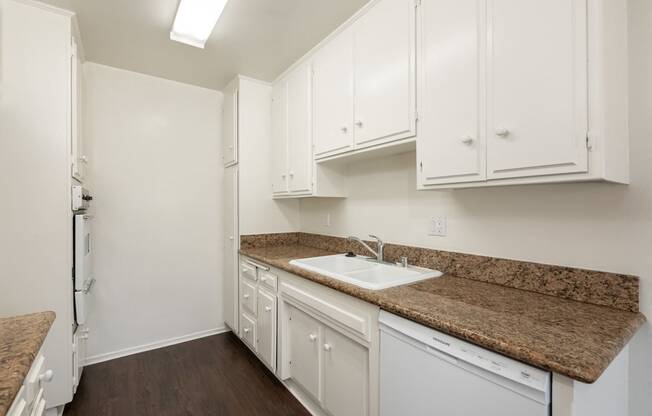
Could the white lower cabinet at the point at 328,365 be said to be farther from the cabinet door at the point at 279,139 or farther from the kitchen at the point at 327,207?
the cabinet door at the point at 279,139

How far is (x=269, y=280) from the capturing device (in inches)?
84.7

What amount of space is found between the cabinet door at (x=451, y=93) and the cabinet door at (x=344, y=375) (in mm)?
900

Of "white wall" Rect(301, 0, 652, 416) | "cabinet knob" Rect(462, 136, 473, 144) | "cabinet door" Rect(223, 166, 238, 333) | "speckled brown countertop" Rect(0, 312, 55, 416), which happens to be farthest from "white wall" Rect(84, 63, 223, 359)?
"cabinet knob" Rect(462, 136, 473, 144)

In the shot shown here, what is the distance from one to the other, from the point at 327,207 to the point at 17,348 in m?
2.08

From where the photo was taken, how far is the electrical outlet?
171 centimetres

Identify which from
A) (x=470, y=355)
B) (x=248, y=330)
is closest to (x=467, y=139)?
(x=470, y=355)

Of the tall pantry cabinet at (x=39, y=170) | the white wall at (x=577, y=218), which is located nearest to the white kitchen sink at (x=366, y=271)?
the white wall at (x=577, y=218)

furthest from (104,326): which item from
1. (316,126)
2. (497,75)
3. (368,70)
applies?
(497,75)

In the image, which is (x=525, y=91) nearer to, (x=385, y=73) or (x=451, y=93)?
(x=451, y=93)

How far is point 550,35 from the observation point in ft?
3.33

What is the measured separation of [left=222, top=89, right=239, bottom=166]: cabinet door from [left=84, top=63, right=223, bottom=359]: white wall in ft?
0.38

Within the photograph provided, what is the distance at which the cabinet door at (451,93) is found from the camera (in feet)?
4.05

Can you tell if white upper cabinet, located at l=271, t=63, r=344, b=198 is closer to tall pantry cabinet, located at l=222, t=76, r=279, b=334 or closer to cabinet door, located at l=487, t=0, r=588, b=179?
tall pantry cabinet, located at l=222, t=76, r=279, b=334

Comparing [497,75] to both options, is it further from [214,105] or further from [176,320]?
[176,320]
